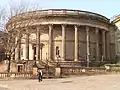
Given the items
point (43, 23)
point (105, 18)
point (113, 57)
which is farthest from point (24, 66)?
point (113, 57)

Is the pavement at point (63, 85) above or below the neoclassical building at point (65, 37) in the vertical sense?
below

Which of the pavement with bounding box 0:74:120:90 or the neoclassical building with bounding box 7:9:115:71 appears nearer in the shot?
the pavement with bounding box 0:74:120:90

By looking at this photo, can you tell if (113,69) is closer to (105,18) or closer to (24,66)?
(24,66)

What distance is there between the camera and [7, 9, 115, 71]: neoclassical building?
59.3 m

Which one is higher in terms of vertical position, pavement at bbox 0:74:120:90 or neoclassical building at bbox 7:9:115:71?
neoclassical building at bbox 7:9:115:71

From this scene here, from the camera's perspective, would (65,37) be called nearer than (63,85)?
No

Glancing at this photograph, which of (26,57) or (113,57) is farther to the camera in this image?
(113,57)

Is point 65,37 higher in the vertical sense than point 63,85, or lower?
higher

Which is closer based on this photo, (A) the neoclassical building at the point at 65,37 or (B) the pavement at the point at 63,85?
(B) the pavement at the point at 63,85

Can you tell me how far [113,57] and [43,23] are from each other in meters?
26.0

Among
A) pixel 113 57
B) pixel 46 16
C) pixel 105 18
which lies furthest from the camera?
pixel 113 57

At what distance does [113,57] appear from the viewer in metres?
74.8

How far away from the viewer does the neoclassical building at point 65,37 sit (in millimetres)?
59281

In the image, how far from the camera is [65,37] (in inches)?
2383
